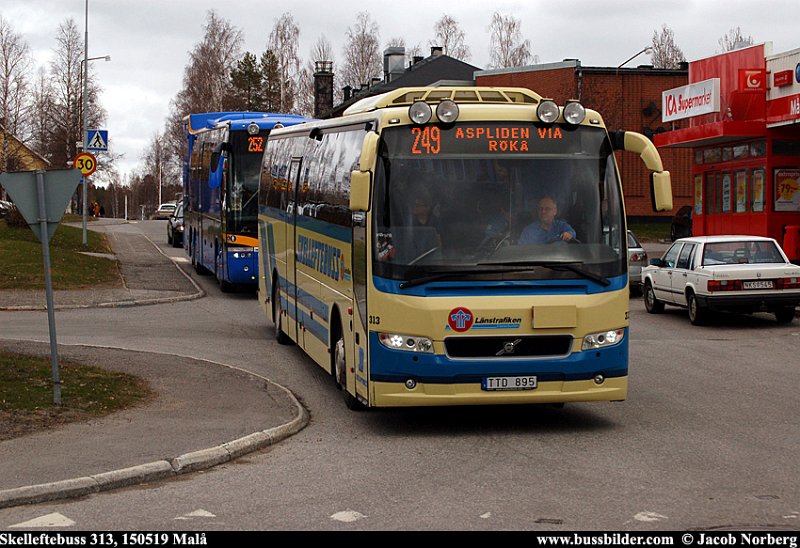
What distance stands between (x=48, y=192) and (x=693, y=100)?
1119 inches

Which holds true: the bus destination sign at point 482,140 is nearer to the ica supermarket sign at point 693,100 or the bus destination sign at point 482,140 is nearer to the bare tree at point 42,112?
the ica supermarket sign at point 693,100

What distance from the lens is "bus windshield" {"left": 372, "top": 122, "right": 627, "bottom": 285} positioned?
10945 mm

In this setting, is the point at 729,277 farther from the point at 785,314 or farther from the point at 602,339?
the point at 602,339

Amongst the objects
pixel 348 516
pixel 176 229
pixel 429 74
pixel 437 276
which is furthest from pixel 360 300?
pixel 429 74

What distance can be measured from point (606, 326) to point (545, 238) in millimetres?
948

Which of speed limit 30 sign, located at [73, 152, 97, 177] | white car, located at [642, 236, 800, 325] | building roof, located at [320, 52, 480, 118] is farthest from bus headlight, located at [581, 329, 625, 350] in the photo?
building roof, located at [320, 52, 480, 118]

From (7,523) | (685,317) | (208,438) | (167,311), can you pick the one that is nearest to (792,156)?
(685,317)

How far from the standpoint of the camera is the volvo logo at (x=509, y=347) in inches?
429

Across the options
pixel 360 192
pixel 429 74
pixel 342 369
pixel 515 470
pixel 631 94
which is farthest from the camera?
pixel 429 74

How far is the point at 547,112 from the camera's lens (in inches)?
442

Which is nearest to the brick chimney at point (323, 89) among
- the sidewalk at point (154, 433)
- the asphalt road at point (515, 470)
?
the sidewalk at point (154, 433)

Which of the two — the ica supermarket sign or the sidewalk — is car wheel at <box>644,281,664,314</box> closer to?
the sidewalk

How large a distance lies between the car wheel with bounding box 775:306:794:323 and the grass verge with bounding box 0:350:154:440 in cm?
1248

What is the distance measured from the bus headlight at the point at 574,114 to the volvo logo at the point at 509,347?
206cm
